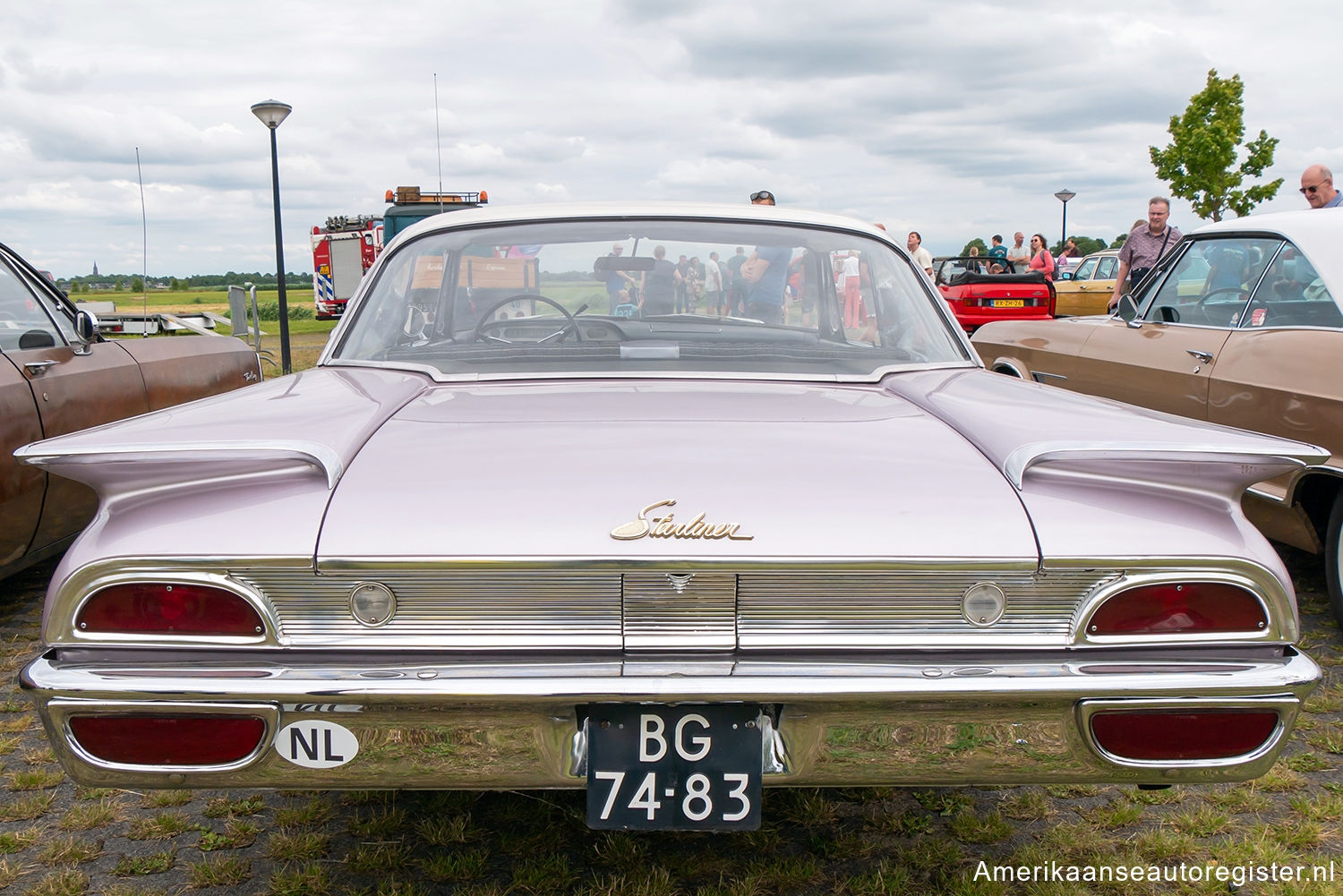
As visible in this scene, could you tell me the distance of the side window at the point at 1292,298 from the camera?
12.9 feet

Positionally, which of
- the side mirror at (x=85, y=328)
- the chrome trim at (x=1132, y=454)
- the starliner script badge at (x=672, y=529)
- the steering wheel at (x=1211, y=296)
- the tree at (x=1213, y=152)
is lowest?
the starliner script badge at (x=672, y=529)

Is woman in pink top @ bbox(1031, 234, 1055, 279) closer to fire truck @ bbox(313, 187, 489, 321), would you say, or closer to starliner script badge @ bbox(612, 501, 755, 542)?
fire truck @ bbox(313, 187, 489, 321)

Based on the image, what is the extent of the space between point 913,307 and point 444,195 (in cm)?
1721

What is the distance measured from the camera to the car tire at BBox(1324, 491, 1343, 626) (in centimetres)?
371

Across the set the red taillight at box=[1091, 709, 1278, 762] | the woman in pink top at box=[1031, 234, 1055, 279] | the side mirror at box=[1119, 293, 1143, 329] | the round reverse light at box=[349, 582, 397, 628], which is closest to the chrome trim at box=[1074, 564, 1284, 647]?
the red taillight at box=[1091, 709, 1278, 762]

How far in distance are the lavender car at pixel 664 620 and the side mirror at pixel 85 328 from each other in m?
3.05

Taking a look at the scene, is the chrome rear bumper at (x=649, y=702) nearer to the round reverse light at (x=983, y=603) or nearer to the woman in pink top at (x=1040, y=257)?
the round reverse light at (x=983, y=603)

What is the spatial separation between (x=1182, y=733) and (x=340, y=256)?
2396 centimetres

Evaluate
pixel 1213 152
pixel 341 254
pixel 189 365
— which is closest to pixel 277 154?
pixel 341 254

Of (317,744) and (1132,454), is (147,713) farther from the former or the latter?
(1132,454)

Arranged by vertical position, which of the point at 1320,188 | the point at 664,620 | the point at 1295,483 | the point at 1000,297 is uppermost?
the point at 1320,188

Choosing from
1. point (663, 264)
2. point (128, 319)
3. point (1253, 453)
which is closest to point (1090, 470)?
point (1253, 453)

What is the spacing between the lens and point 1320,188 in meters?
6.40

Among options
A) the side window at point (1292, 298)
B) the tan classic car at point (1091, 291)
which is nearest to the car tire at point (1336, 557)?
the side window at point (1292, 298)
